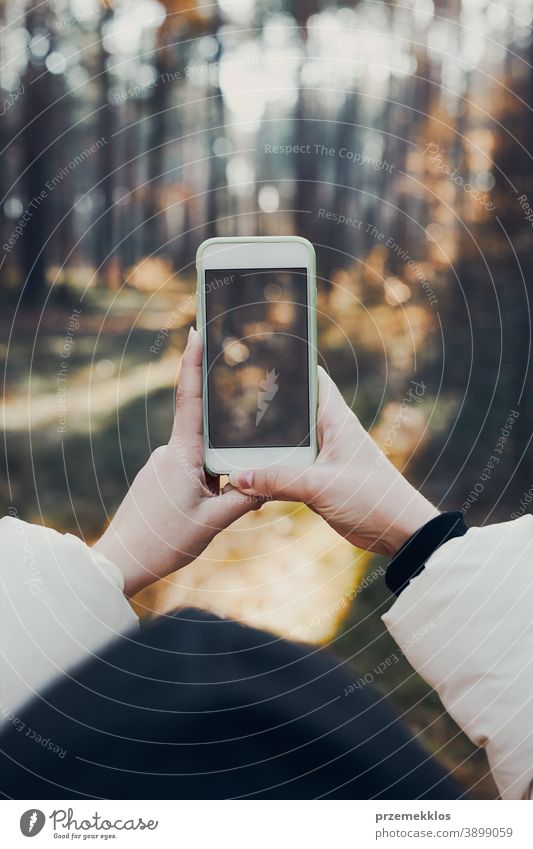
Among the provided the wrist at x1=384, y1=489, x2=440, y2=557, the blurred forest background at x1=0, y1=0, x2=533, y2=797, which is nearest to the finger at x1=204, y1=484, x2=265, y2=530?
the wrist at x1=384, y1=489, x2=440, y2=557

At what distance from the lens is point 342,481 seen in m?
0.71

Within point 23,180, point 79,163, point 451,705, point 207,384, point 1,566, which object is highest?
point 79,163

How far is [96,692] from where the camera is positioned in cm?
45

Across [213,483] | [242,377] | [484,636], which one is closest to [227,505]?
[213,483]

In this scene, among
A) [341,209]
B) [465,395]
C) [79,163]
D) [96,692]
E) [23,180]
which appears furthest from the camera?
[79,163]

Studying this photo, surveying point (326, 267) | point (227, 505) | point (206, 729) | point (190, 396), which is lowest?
point (206, 729)

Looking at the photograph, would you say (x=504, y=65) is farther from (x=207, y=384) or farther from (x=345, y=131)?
(x=207, y=384)

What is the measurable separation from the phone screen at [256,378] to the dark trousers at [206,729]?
0.87ft

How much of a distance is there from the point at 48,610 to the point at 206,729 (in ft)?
0.66

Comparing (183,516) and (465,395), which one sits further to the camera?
(465,395)

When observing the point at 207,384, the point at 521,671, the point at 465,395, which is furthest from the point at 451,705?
the point at 465,395

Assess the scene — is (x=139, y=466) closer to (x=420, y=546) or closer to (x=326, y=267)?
(x=326, y=267)

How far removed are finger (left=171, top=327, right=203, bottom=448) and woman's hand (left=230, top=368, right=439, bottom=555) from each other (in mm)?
56
